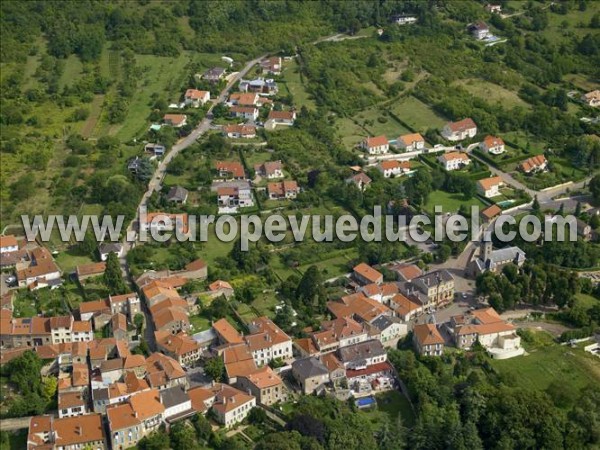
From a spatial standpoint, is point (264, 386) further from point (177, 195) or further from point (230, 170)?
point (230, 170)

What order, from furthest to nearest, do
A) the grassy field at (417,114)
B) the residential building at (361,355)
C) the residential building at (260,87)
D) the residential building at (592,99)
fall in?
the residential building at (260,87) < the residential building at (592,99) < the grassy field at (417,114) < the residential building at (361,355)

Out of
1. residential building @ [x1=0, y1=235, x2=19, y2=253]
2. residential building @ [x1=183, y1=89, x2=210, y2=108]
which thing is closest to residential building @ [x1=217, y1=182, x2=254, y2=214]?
residential building @ [x1=0, y1=235, x2=19, y2=253]

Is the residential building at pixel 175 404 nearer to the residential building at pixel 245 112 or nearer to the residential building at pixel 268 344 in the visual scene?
the residential building at pixel 268 344

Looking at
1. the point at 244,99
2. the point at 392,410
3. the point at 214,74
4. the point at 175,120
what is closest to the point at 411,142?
the point at 244,99

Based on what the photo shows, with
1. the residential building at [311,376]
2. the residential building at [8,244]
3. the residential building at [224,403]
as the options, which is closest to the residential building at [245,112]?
the residential building at [8,244]

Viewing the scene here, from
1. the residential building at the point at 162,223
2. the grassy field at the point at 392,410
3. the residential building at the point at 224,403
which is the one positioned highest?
the residential building at the point at 162,223

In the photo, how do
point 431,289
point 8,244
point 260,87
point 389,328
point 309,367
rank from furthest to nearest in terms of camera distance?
point 260,87 < point 8,244 < point 431,289 < point 389,328 < point 309,367
